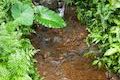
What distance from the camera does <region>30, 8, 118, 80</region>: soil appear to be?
5.58 meters

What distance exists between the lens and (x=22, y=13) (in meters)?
5.88

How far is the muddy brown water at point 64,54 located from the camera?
5.58 metres

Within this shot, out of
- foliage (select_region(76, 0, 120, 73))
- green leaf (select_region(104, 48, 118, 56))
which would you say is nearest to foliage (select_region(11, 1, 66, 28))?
foliage (select_region(76, 0, 120, 73))

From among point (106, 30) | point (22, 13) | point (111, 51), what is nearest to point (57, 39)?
point (22, 13)

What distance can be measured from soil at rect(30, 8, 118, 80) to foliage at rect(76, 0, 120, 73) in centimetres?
25

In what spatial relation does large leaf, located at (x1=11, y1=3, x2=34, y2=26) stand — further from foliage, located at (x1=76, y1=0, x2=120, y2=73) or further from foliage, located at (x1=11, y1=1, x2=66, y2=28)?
foliage, located at (x1=76, y1=0, x2=120, y2=73)

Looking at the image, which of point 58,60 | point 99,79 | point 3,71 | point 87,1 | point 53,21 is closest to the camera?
point 3,71

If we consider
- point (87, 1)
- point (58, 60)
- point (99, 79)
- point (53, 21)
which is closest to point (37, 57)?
point (58, 60)

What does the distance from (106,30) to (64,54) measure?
89 centimetres

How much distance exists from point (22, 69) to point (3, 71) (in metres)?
0.26

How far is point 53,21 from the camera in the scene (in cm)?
626

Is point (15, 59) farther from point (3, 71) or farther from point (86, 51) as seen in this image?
point (86, 51)

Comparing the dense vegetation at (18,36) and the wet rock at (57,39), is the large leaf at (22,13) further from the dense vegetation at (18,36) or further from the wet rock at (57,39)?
the wet rock at (57,39)

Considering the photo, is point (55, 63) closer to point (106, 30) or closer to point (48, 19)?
point (48, 19)
